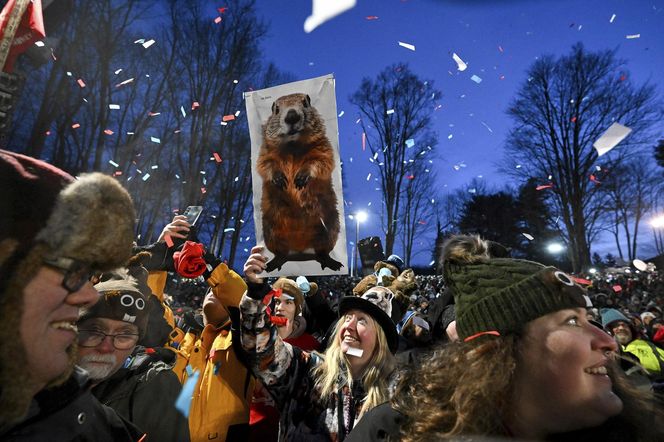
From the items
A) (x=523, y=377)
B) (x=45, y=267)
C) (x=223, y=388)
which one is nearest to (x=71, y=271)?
(x=45, y=267)

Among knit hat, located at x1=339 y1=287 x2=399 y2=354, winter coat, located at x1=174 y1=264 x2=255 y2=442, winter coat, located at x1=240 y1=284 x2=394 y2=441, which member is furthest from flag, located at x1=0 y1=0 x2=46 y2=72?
knit hat, located at x1=339 y1=287 x2=399 y2=354

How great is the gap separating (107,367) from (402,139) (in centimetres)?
1941

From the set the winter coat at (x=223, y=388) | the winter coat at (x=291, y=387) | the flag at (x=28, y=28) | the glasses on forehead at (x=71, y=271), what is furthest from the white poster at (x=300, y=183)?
the glasses on forehead at (x=71, y=271)

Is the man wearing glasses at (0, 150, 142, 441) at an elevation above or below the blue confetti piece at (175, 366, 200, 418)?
above

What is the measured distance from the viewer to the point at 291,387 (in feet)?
8.00

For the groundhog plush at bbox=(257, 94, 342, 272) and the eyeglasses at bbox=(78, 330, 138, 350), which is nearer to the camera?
the eyeglasses at bbox=(78, 330, 138, 350)

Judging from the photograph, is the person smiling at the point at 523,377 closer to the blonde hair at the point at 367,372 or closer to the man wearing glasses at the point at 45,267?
the blonde hair at the point at 367,372

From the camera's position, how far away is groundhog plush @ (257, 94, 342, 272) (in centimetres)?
400

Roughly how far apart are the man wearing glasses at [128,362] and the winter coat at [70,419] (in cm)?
98

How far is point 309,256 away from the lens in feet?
13.2

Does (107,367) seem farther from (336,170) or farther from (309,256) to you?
(336,170)

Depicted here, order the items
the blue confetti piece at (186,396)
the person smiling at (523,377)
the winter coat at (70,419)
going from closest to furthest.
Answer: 1. the winter coat at (70,419)
2. the person smiling at (523,377)
3. the blue confetti piece at (186,396)

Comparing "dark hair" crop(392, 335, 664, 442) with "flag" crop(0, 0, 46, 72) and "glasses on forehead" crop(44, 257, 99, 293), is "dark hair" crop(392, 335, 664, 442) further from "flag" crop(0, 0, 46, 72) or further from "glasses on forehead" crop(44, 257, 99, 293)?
Answer: "flag" crop(0, 0, 46, 72)

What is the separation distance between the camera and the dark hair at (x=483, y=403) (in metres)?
1.43
